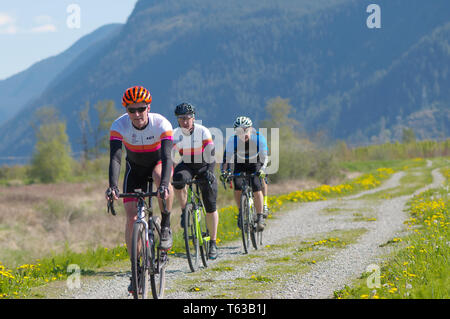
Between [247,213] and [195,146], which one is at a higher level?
[195,146]

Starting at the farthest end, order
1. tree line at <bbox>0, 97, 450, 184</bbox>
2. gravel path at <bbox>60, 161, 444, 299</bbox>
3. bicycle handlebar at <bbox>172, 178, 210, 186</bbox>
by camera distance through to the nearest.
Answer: tree line at <bbox>0, 97, 450, 184</bbox> < bicycle handlebar at <bbox>172, 178, 210, 186</bbox> < gravel path at <bbox>60, 161, 444, 299</bbox>

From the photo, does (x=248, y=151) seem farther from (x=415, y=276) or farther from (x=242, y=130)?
(x=415, y=276)

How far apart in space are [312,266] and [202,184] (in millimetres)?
2196

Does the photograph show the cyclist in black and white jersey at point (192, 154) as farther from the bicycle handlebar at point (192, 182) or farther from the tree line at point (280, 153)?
the tree line at point (280, 153)

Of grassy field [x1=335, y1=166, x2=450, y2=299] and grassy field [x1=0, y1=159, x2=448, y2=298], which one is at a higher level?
grassy field [x1=335, y1=166, x2=450, y2=299]

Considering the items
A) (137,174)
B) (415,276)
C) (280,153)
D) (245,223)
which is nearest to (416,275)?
(415,276)

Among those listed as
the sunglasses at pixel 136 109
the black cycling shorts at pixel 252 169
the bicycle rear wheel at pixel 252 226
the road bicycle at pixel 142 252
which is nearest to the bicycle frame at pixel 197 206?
the bicycle rear wheel at pixel 252 226

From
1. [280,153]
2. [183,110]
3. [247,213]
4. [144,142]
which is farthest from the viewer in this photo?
[280,153]

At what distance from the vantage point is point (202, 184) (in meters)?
8.61

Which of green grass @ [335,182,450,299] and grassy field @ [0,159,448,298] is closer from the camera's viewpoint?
green grass @ [335,182,450,299]

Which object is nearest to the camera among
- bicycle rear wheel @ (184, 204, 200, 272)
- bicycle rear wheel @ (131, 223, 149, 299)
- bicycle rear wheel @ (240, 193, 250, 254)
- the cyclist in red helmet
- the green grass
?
the green grass

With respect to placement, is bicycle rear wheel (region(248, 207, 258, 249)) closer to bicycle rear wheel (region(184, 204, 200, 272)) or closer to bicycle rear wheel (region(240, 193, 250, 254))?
bicycle rear wheel (region(240, 193, 250, 254))

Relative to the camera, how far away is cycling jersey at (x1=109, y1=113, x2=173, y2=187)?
20.2 ft
